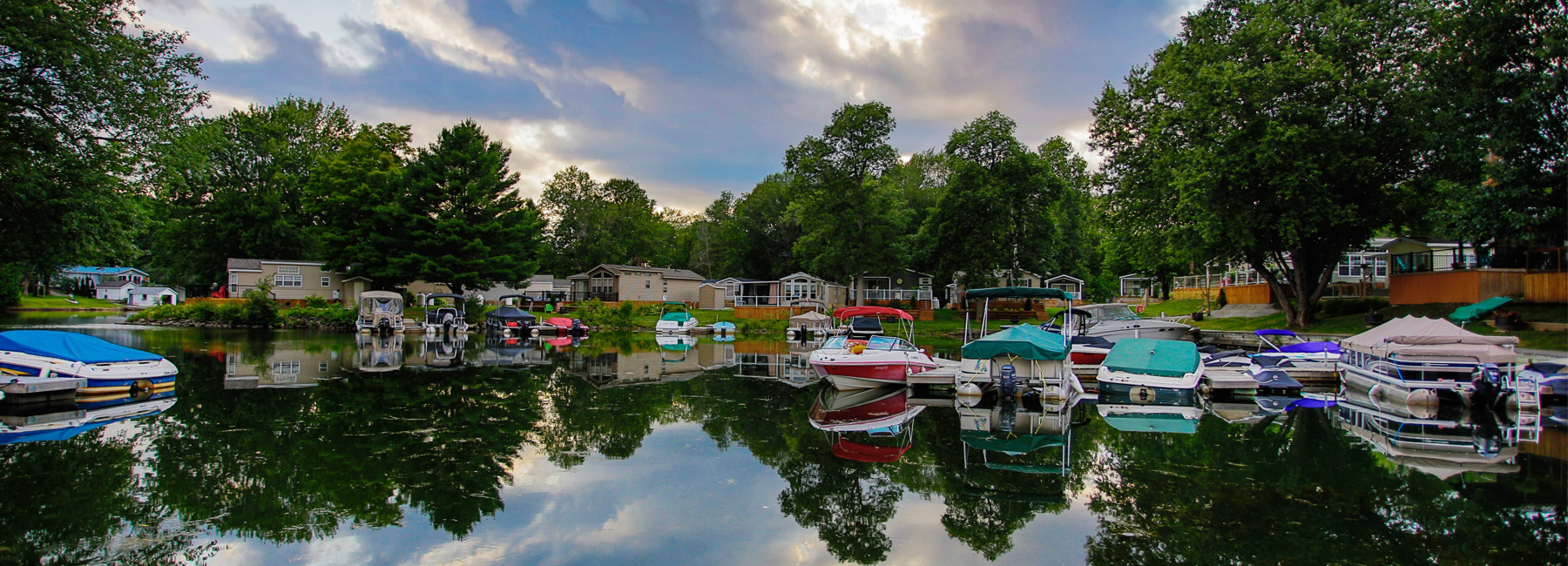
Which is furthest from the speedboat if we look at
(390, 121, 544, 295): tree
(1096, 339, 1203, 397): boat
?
(390, 121, 544, 295): tree

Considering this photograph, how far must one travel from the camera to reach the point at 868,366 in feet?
59.5

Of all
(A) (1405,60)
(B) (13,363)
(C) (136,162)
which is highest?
(A) (1405,60)

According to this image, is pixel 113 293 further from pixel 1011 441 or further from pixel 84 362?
pixel 1011 441

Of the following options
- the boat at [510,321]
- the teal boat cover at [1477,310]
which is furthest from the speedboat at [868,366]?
the boat at [510,321]

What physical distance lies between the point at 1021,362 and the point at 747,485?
10.5 metres

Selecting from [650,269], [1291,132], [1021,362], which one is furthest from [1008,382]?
[650,269]

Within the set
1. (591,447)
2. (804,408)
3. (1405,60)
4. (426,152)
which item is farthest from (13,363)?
(1405,60)

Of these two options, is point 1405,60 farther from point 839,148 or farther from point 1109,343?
point 839,148

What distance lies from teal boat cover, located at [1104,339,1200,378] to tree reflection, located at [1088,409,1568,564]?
638 cm

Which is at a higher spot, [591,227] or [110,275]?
[591,227]

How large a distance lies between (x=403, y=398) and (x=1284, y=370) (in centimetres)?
2280

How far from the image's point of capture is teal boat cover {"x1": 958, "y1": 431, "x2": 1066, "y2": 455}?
1179 centimetres

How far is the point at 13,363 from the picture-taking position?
45.2 ft

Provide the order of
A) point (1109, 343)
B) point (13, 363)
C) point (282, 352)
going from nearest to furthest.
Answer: point (13, 363) < point (1109, 343) < point (282, 352)
